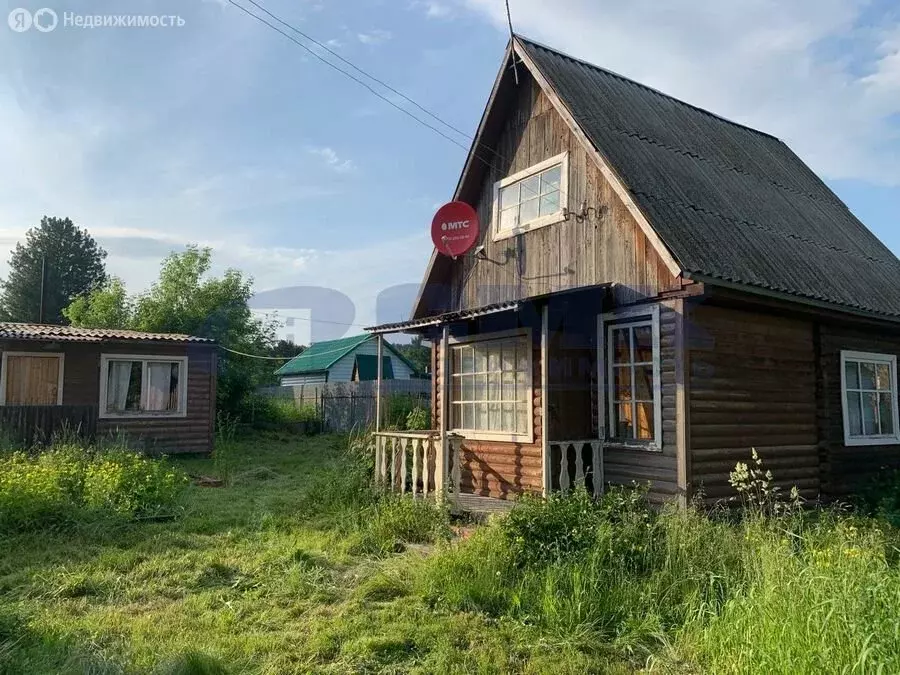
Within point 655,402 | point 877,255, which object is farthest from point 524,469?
point 877,255

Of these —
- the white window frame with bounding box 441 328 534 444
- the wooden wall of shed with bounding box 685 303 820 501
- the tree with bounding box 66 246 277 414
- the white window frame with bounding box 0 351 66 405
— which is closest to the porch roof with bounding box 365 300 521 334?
the white window frame with bounding box 441 328 534 444

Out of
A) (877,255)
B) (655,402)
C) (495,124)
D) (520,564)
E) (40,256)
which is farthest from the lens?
(40,256)

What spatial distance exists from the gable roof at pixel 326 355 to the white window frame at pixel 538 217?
22.4 m

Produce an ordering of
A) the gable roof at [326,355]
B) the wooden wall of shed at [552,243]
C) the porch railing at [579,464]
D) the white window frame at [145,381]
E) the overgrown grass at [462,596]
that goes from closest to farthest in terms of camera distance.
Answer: the overgrown grass at [462,596] < the porch railing at [579,464] < the wooden wall of shed at [552,243] < the white window frame at [145,381] < the gable roof at [326,355]

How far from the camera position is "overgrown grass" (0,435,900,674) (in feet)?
12.4

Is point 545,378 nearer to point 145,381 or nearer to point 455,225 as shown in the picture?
point 455,225

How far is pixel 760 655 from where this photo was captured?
139 inches

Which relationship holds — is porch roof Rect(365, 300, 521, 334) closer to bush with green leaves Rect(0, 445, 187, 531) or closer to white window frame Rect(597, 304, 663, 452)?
white window frame Rect(597, 304, 663, 452)

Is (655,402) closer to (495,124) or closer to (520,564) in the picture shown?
(520,564)

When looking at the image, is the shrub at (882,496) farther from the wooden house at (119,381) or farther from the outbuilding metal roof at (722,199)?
the wooden house at (119,381)

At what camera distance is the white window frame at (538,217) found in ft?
30.4

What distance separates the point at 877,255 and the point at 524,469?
7.36 m

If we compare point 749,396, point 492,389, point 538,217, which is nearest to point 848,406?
point 749,396

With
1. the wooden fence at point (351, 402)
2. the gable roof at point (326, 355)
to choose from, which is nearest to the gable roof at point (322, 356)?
the gable roof at point (326, 355)
